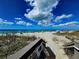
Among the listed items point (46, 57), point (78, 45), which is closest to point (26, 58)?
point (46, 57)

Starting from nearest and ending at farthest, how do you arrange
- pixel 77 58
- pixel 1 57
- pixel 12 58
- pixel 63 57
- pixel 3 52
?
pixel 12 58 → pixel 1 57 → pixel 3 52 → pixel 77 58 → pixel 63 57

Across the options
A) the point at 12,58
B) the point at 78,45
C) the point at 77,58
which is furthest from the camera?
the point at 78,45

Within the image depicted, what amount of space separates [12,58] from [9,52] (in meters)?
0.87

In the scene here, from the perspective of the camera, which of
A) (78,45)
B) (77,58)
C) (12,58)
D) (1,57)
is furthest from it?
(78,45)

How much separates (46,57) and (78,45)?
2.46 metres

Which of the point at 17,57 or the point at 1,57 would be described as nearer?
the point at 17,57

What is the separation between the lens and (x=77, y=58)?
5.20 meters

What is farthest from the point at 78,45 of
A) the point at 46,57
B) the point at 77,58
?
the point at 46,57

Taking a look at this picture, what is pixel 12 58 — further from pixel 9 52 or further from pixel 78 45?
pixel 78 45

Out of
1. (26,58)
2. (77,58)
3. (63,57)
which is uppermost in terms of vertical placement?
(26,58)

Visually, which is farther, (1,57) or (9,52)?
(9,52)

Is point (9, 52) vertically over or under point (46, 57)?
over

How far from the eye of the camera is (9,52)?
3.29 metres

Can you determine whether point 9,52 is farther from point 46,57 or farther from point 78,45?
point 78,45
